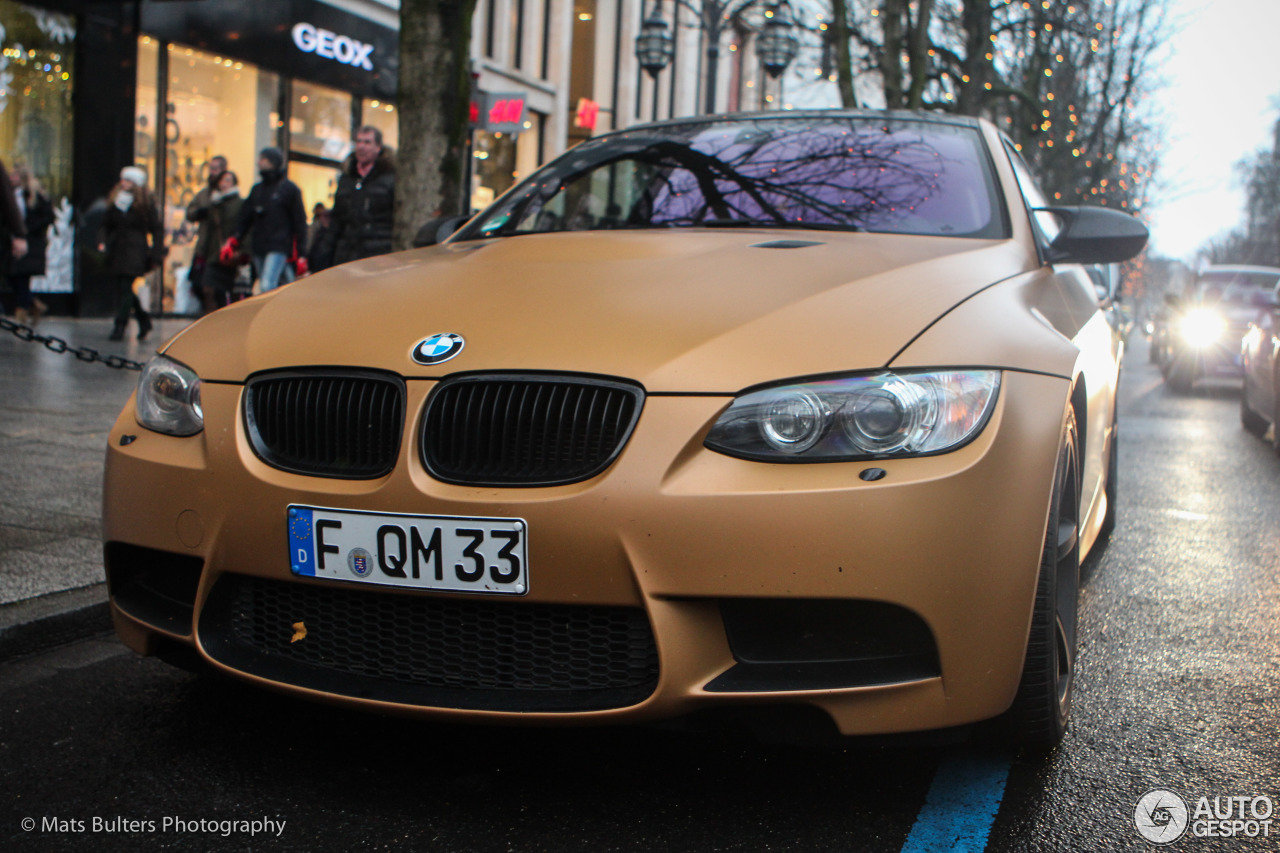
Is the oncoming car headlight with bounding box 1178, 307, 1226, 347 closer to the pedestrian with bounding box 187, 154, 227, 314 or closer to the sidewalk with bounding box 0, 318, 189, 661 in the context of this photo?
the pedestrian with bounding box 187, 154, 227, 314

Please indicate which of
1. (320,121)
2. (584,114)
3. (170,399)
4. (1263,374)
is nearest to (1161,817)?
(170,399)

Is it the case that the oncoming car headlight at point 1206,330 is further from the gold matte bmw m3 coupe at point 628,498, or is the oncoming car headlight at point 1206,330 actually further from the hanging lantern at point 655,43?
the gold matte bmw m3 coupe at point 628,498

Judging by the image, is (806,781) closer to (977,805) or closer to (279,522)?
(977,805)

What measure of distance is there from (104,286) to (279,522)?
14797 millimetres

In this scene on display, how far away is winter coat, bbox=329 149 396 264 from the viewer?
9172 millimetres

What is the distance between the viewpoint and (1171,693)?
329cm

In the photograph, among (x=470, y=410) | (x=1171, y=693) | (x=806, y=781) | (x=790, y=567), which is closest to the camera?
(x=790, y=567)

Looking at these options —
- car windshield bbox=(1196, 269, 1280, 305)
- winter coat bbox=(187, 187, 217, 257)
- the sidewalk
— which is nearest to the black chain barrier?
the sidewalk

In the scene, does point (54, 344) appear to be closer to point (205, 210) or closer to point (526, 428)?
point (526, 428)

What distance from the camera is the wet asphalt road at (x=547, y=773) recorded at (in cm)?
234

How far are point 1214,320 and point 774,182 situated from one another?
48.2 feet

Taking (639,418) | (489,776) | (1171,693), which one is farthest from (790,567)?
(1171,693)

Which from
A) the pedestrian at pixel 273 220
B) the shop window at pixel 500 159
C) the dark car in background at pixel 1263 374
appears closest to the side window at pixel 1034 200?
the dark car in background at pixel 1263 374

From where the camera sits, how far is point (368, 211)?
364 inches
